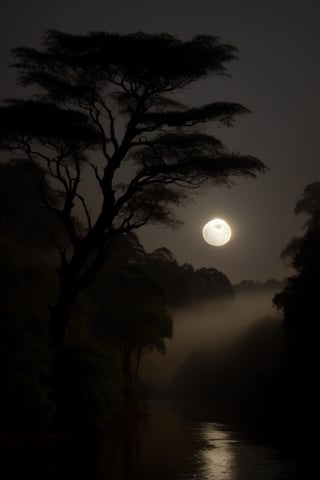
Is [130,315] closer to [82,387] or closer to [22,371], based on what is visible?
[82,387]

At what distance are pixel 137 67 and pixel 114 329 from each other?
19305 mm

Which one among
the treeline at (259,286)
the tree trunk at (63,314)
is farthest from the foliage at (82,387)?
the treeline at (259,286)

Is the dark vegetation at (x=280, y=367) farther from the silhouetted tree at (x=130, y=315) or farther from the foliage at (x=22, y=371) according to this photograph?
the foliage at (x=22, y=371)

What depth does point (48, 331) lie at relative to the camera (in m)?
24.4

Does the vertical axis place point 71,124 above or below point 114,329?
above

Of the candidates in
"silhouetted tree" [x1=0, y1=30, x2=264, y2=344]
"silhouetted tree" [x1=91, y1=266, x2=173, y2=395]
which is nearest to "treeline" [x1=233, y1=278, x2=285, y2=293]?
"silhouetted tree" [x1=91, y1=266, x2=173, y2=395]

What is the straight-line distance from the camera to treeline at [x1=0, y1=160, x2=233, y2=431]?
21375mm

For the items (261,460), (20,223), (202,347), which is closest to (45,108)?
(261,460)

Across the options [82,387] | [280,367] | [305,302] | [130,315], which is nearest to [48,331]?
[82,387]

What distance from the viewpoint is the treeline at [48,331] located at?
21375 mm

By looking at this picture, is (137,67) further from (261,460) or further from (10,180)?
(10,180)

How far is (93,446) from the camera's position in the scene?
21.2 meters

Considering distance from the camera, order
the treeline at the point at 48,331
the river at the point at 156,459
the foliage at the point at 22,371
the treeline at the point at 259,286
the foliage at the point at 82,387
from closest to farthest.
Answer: the river at the point at 156,459, the foliage at the point at 22,371, the treeline at the point at 48,331, the foliage at the point at 82,387, the treeline at the point at 259,286

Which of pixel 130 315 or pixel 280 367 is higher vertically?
pixel 130 315
